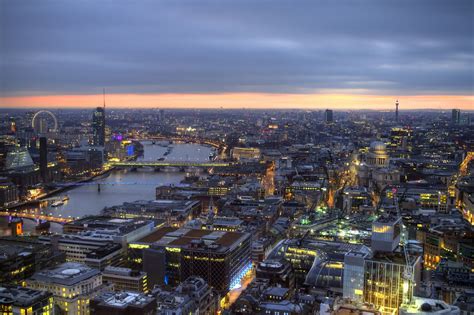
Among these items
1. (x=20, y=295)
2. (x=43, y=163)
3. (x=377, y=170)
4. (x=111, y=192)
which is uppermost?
(x=377, y=170)

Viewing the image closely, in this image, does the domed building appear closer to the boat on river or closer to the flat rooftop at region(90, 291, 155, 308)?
the boat on river

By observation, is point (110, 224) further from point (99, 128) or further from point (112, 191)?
point (99, 128)

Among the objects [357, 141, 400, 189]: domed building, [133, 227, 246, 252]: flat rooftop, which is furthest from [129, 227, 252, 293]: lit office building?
[357, 141, 400, 189]: domed building

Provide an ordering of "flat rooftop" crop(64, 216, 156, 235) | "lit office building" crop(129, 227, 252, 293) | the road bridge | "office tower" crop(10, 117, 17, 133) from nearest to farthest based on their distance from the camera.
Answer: "lit office building" crop(129, 227, 252, 293)
"flat rooftop" crop(64, 216, 156, 235)
the road bridge
"office tower" crop(10, 117, 17, 133)

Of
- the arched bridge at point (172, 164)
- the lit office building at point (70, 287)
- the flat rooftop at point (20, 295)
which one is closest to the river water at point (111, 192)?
the arched bridge at point (172, 164)

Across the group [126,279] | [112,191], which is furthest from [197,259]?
[112,191]

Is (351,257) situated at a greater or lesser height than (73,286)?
greater

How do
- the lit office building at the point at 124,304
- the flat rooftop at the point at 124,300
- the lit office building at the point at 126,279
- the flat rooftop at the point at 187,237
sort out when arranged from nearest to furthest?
Answer: the lit office building at the point at 124,304, the flat rooftop at the point at 124,300, the lit office building at the point at 126,279, the flat rooftop at the point at 187,237

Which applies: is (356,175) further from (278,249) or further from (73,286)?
(73,286)

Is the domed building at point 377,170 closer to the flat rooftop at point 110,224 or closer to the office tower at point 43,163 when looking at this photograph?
the flat rooftop at point 110,224

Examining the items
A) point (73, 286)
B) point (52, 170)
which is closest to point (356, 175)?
point (52, 170)

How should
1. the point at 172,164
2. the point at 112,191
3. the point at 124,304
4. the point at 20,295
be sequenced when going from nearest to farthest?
the point at 124,304, the point at 20,295, the point at 112,191, the point at 172,164
